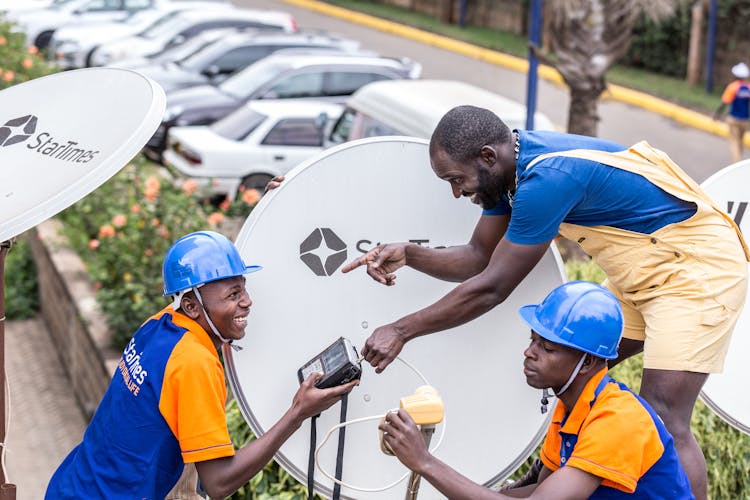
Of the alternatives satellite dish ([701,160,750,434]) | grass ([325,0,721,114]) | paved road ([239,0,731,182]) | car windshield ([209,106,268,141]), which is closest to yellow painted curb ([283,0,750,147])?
paved road ([239,0,731,182])

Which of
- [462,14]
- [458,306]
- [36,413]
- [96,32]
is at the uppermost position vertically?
[458,306]

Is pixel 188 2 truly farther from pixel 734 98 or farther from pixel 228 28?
pixel 734 98

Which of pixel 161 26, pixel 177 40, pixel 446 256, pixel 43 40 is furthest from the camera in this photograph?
pixel 161 26

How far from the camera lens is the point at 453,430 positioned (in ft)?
13.4

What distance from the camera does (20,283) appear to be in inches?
372

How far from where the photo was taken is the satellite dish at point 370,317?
147 inches

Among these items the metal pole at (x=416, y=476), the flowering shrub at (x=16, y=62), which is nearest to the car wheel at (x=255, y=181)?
the flowering shrub at (x=16, y=62)

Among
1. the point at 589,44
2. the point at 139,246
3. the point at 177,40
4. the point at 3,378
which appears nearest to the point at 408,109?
the point at 589,44

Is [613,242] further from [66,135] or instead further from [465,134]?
[66,135]

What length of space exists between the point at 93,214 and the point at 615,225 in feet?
19.9

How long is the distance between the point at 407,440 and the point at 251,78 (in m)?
12.3

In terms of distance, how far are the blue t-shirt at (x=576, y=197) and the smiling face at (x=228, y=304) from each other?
88cm

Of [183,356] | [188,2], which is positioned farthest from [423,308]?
[188,2]

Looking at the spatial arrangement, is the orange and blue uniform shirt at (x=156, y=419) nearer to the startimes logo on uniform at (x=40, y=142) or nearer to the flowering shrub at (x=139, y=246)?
the startimes logo on uniform at (x=40, y=142)
